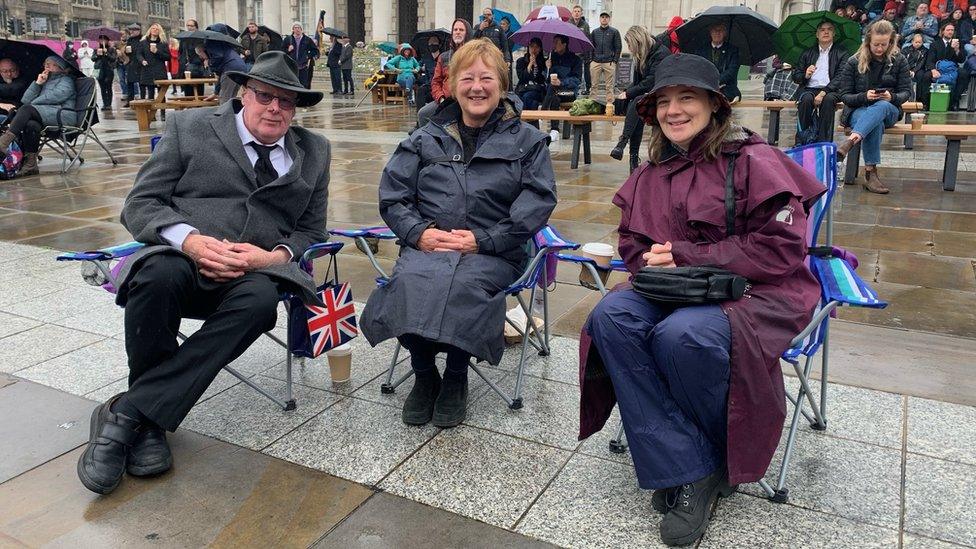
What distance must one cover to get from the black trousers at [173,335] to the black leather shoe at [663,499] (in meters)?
1.65

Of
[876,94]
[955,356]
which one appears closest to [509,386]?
[955,356]

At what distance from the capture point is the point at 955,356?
156 inches

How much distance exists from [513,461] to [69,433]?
1.82m

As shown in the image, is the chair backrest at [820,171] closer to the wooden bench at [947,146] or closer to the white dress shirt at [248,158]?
the white dress shirt at [248,158]

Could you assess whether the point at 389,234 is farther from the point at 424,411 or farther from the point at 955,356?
the point at 955,356

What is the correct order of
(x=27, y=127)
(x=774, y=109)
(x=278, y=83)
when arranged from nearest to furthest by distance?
(x=278, y=83), (x=27, y=127), (x=774, y=109)

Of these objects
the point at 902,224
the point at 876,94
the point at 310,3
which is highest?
the point at 310,3

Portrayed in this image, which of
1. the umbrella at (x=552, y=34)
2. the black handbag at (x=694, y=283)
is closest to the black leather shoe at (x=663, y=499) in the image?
the black handbag at (x=694, y=283)

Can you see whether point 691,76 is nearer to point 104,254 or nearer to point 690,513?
point 690,513

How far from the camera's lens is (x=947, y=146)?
8.07 meters

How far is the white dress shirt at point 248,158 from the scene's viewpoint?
3.20 m

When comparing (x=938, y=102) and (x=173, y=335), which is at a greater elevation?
(x=938, y=102)

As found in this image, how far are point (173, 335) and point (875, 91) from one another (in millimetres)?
7934

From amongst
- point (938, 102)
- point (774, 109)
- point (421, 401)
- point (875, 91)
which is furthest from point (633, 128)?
point (938, 102)
